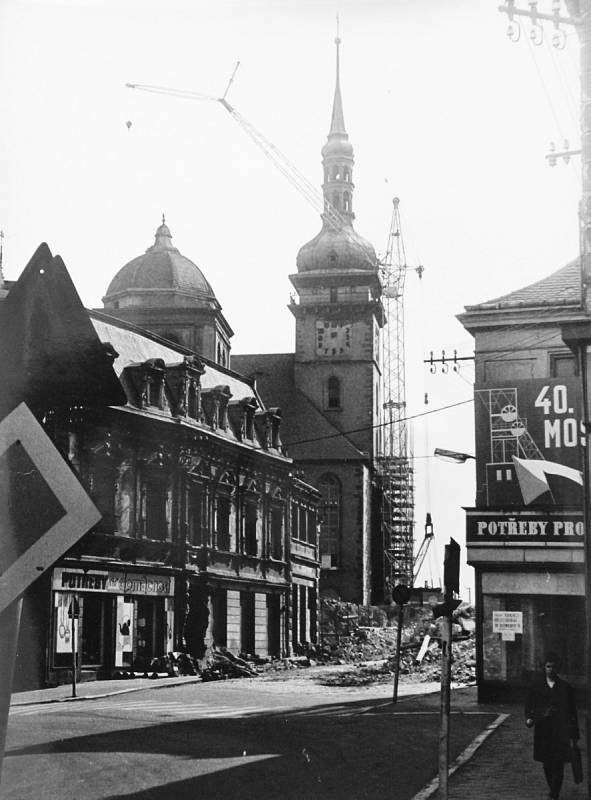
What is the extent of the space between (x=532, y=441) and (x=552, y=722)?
8.36 metres

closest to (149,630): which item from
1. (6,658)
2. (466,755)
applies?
(466,755)

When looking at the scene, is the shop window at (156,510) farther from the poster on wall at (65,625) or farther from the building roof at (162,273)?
the building roof at (162,273)

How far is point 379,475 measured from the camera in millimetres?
44625

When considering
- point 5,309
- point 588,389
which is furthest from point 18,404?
point 588,389

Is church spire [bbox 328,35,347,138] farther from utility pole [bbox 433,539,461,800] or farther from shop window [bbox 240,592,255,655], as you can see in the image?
shop window [bbox 240,592,255,655]

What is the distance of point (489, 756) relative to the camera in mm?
12852

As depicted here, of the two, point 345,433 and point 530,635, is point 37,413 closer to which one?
point 530,635

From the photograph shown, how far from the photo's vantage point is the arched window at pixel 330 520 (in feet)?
152

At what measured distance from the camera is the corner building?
61.0 ft

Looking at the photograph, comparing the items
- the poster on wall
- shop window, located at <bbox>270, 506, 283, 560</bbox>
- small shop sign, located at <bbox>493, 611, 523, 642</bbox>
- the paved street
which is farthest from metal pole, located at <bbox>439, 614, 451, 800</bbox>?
small shop sign, located at <bbox>493, 611, 523, 642</bbox>

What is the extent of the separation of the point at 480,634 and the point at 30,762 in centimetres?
1216

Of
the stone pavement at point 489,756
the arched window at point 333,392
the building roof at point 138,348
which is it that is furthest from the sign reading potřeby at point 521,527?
the arched window at point 333,392

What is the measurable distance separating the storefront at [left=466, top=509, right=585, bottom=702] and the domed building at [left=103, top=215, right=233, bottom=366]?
6.64m

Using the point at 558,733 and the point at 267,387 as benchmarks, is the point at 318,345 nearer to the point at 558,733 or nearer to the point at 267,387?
the point at 267,387
